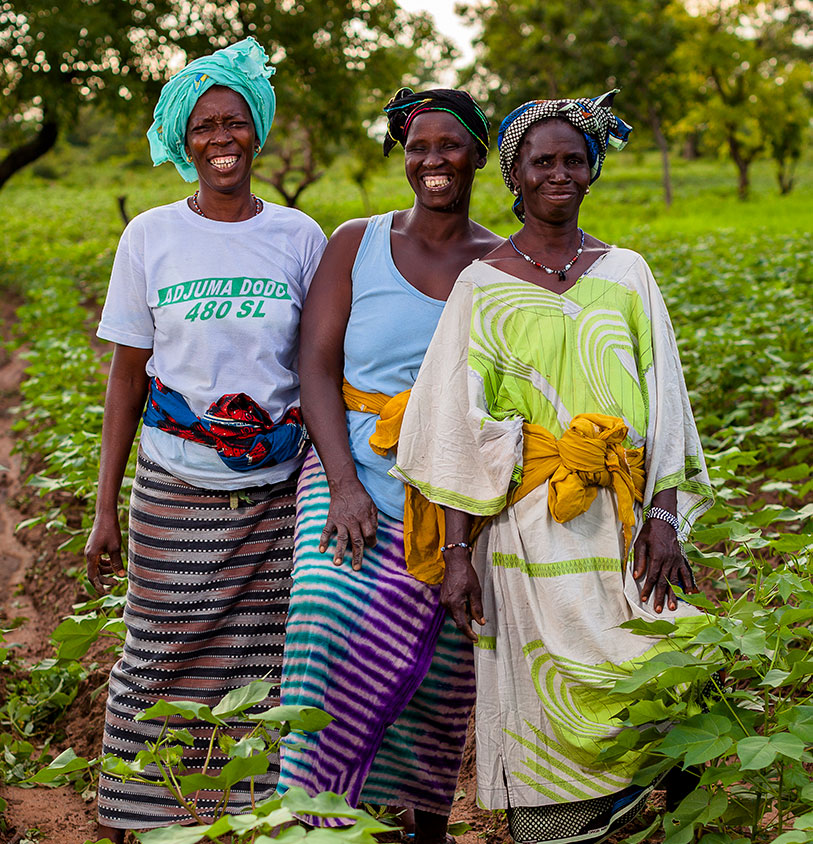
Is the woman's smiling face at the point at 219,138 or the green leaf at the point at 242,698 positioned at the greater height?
the woman's smiling face at the point at 219,138

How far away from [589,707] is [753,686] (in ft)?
2.82

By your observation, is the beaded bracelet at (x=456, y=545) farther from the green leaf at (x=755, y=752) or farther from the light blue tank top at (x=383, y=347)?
the green leaf at (x=755, y=752)

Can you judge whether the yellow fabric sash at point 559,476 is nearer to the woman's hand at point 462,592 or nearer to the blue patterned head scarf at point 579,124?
the woman's hand at point 462,592

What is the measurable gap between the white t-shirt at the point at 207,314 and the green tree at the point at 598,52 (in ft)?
61.2

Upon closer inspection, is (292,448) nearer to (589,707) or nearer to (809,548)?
(589,707)

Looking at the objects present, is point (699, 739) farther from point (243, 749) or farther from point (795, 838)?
point (243, 749)

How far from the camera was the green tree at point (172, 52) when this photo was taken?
11234 mm

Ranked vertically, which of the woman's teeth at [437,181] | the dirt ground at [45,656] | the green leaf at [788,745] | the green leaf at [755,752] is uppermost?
the woman's teeth at [437,181]

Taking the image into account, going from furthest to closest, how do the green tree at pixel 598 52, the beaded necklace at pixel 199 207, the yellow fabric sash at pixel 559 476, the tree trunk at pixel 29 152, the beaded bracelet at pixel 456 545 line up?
the green tree at pixel 598 52 → the tree trunk at pixel 29 152 → the beaded necklace at pixel 199 207 → the beaded bracelet at pixel 456 545 → the yellow fabric sash at pixel 559 476

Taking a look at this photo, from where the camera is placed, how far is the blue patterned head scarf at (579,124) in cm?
232

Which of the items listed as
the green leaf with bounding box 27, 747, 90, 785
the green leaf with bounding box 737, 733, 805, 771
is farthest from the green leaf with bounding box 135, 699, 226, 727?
the green leaf with bounding box 737, 733, 805, 771

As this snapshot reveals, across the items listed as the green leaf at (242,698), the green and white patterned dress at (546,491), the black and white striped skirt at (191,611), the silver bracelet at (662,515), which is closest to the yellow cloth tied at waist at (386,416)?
the green and white patterned dress at (546,491)

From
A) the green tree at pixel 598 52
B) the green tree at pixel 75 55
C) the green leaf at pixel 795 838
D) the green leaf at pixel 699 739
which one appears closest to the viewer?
the green leaf at pixel 795 838

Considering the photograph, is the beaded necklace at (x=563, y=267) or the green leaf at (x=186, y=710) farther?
the beaded necklace at (x=563, y=267)
